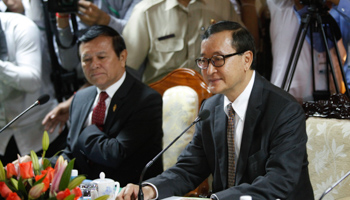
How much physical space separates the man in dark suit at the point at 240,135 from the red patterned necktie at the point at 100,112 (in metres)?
0.72

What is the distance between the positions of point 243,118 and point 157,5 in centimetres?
146

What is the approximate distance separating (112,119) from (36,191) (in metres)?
1.35

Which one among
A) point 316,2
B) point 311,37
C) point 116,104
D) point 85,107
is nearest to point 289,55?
point 311,37

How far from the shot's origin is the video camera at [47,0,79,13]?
3.06m

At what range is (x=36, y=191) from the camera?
1.11 meters

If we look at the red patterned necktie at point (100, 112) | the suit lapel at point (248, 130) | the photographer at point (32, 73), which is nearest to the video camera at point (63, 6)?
the photographer at point (32, 73)

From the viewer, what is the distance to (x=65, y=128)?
130 inches

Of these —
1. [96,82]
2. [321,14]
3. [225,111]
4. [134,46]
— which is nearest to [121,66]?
[96,82]

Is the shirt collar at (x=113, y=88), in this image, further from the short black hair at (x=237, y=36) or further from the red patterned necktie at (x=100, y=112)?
the short black hair at (x=237, y=36)

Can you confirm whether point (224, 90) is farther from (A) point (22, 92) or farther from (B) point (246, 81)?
(A) point (22, 92)

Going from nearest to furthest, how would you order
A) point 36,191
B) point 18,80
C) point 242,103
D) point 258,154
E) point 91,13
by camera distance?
point 36,191 → point 258,154 → point 242,103 → point 91,13 → point 18,80

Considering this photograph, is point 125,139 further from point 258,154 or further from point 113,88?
point 258,154

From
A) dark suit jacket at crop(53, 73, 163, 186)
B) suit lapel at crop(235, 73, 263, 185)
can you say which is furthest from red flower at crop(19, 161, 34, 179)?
dark suit jacket at crop(53, 73, 163, 186)

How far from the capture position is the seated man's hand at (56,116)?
122 inches
